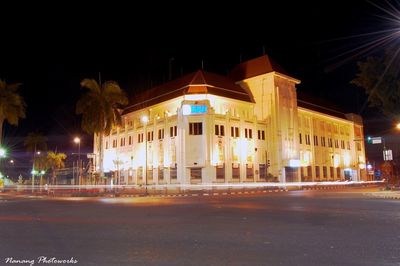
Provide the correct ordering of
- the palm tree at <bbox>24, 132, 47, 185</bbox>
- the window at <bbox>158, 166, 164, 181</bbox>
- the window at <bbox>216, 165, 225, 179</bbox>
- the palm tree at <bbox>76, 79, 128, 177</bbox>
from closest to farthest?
1. the palm tree at <bbox>76, 79, 128, 177</bbox>
2. the window at <bbox>216, 165, 225, 179</bbox>
3. the window at <bbox>158, 166, 164, 181</bbox>
4. the palm tree at <bbox>24, 132, 47, 185</bbox>

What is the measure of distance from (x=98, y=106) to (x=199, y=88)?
15.7m

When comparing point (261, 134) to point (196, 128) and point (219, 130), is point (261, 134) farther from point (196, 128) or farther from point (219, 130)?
point (196, 128)

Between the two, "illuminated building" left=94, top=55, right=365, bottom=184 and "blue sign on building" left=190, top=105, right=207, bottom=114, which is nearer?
"illuminated building" left=94, top=55, right=365, bottom=184

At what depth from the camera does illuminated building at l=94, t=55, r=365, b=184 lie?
174 feet

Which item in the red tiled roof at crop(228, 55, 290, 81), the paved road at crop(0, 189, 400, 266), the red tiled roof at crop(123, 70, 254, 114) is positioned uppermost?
the red tiled roof at crop(228, 55, 290, 81)

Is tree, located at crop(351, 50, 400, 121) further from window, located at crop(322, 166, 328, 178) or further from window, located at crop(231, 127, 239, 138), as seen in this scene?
window, located at crop(322, 166, 328, 178)

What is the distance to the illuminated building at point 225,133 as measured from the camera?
53000mm

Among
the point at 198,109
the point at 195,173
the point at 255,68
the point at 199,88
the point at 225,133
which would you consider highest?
the point at 255,68

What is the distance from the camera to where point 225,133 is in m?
54.5

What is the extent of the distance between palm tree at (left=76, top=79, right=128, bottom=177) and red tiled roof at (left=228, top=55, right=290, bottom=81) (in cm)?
2533

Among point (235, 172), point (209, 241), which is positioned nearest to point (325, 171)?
point (235, 172)

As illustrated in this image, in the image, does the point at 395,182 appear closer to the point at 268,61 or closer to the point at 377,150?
the point at 268,61

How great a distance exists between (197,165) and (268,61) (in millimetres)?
22832

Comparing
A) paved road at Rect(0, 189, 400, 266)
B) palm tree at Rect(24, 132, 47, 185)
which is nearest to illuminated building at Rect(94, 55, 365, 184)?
palm tree at Rect(24, 132, 47, 185)
